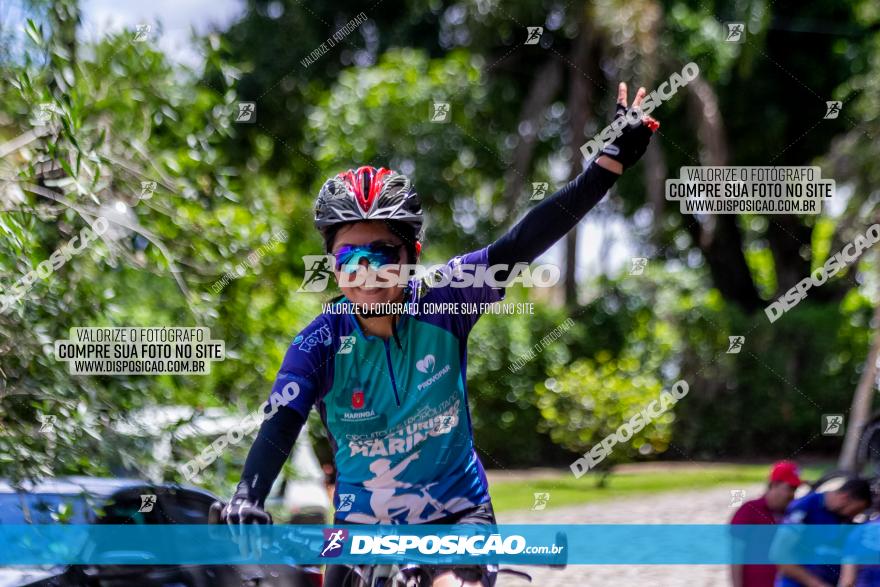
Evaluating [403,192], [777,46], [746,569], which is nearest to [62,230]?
[403,192]

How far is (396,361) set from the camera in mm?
3426

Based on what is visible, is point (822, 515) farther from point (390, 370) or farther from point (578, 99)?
point (578, 99)

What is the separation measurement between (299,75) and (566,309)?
7165 millimetres

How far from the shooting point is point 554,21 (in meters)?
16.6

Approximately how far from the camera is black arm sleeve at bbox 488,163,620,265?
3.23 m

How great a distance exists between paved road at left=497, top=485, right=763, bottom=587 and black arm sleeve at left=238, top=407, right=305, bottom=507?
422cm

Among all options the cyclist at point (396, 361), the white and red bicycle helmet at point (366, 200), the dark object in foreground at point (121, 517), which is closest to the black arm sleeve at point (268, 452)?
the cyclist at point (396, 361)

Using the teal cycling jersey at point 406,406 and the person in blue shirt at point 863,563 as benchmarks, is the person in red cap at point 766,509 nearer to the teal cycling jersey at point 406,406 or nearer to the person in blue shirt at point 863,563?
the person in blue shirt at point 863,563

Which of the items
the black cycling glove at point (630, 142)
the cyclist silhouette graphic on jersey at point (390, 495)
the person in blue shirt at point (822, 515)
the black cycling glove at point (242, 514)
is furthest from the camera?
the person in blue shirt at point (822, 515)

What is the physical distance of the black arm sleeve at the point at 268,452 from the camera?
9.84 feet

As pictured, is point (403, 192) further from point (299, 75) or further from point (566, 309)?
point (299, 75)

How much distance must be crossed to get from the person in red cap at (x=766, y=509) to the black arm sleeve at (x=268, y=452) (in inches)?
131

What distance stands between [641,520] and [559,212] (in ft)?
28.3

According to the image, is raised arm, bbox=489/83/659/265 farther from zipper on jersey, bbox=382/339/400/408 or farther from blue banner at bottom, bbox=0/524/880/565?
blue banner at bottom, bbox=0/524/880/565
